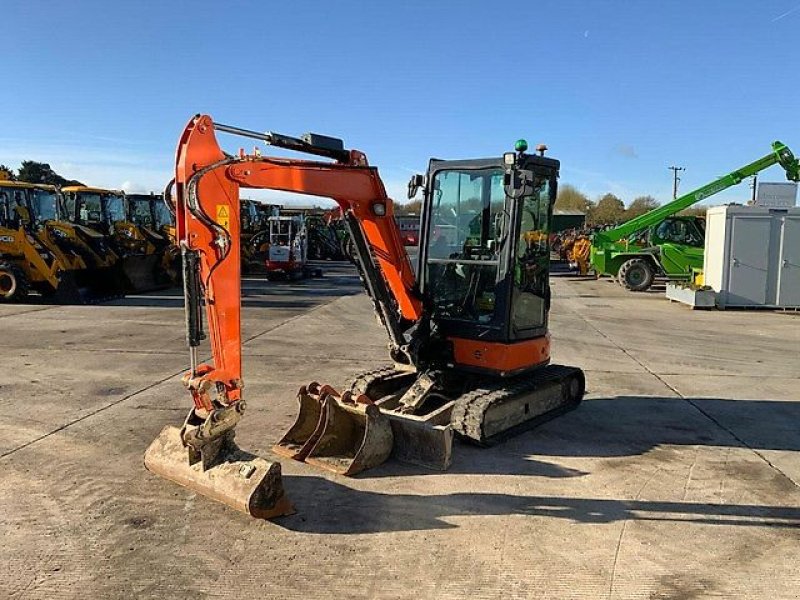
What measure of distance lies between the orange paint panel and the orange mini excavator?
14 mm

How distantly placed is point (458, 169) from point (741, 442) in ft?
12.6

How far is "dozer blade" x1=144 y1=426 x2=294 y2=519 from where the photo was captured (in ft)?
15.0

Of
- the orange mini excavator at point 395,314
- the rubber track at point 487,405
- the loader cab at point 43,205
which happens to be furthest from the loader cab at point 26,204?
the rubber track at point 487,405

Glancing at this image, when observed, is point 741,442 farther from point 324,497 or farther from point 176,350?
point 176,350

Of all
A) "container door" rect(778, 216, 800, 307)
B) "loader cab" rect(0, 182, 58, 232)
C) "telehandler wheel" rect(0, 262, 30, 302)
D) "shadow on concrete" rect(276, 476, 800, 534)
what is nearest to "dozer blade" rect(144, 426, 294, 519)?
"shadow on concrete" rect(276, 476, 800, 534)

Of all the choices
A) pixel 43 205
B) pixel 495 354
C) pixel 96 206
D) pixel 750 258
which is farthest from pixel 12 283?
pixel 750 258

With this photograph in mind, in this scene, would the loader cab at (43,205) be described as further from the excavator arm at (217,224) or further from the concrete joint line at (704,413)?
the excavator arm at (217,224)

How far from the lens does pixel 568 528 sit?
15.1 feet

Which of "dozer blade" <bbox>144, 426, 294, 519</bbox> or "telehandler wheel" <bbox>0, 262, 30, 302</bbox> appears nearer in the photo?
"dozer blade" <bbox>144, 426, 294, 519</bbox>

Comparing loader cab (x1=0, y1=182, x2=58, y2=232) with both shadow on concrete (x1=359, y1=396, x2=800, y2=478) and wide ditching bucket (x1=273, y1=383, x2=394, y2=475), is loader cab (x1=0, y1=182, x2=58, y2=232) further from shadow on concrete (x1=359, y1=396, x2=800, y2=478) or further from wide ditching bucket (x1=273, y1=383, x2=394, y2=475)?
shadow on concrete (x1=359, y1=396, x2=800, y2=478)

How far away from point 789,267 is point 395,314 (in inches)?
588

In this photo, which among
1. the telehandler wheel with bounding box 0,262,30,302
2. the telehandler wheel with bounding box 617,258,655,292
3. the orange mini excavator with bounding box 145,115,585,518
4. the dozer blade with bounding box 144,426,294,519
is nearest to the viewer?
the dozer blade with bounding box 144,426,294,519

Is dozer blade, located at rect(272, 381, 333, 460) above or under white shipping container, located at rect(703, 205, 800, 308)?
under

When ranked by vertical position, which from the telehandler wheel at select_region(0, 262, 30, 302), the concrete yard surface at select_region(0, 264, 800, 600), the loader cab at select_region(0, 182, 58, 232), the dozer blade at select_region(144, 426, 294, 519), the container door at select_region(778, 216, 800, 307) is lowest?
the concrete yard surface at select_region(0, 264, 800, 600)
